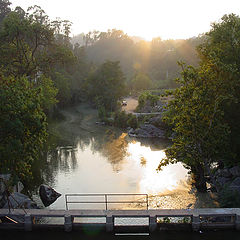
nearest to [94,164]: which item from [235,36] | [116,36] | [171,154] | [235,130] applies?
[171,154]

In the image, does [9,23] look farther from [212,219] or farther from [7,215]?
[212,219]

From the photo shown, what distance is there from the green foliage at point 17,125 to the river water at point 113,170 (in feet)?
21.7

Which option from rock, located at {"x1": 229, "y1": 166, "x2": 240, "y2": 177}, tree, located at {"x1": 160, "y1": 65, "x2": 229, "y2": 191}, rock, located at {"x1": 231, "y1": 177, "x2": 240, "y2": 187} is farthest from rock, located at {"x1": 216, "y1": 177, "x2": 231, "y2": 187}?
tree, located at {"x1": 160, "y1": 65, "x2": 229, "y2": 191}

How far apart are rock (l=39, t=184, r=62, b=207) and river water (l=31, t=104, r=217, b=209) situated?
1.38ft

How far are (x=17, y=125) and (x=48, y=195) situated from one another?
9330 millimetres

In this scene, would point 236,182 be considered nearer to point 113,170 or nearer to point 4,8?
point 113,170

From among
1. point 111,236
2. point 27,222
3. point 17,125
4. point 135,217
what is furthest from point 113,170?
point 17,125

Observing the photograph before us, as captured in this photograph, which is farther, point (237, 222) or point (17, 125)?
point (237, 222)

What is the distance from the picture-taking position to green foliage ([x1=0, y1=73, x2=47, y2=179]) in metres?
17.0

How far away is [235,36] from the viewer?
24406 mm

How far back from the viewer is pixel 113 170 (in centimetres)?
3167

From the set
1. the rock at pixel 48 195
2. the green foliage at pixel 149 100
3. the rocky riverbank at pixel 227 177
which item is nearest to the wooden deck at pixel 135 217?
the rocky riverbank at pixel 227 177

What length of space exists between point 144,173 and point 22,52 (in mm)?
22746

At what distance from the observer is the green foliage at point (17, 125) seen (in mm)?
16992
